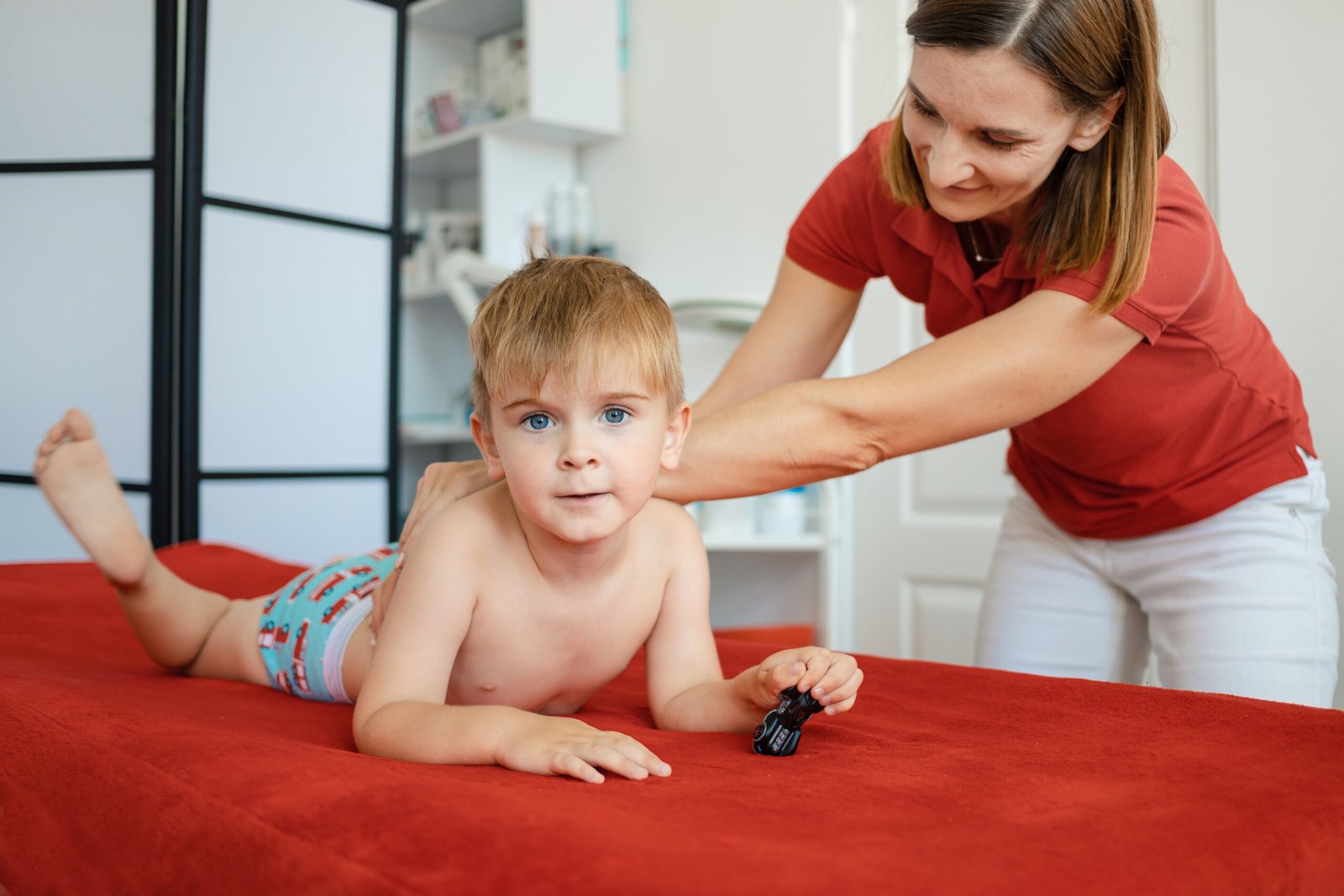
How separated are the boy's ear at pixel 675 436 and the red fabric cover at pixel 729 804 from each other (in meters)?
0.23

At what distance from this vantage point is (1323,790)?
0.72 m

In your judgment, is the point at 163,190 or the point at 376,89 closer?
the point at 163,190

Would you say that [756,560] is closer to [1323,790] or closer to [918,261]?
[918,261]

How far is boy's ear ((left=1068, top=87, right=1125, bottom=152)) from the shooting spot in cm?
107

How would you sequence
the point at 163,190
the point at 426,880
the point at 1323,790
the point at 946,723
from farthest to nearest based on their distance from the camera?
the point at 163,190 → the point at 946,723 → the point at 1323,790 → the point at 426,880

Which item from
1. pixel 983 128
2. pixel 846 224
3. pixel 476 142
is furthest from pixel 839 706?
pixel 476 142

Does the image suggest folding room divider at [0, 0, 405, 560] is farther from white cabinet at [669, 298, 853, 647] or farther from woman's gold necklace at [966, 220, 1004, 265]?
woman's gold necklace at [966, 220, 1004, 265]

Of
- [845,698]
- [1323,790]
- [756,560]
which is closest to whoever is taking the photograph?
[1323,790]

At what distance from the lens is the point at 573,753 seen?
746 millimetres

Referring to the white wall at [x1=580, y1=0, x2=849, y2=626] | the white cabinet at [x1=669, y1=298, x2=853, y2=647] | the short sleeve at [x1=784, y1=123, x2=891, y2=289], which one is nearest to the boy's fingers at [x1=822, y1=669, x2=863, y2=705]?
the short sleeve at [x1=784, y1=123, x2=891, y2=289]

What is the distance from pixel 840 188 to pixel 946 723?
666 millimetres

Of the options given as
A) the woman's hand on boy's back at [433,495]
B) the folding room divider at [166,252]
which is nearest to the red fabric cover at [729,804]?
the woman's hand on boy's back at [433,495]

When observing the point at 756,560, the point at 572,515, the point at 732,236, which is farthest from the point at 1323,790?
the point at 732,236

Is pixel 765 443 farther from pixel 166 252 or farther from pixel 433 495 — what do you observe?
pixel 166 252
